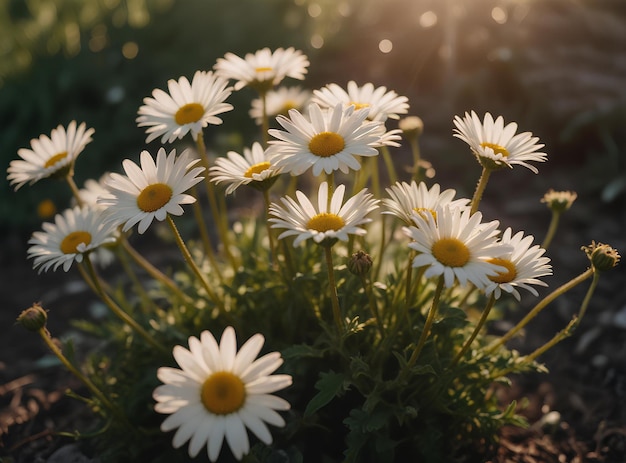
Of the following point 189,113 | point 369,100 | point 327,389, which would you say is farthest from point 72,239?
point 369,100

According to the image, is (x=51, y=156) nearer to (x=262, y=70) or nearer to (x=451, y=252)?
(x=262, y=70)

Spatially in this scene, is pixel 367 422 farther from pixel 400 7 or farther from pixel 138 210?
pixel 400 7

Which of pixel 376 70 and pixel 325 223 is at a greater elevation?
pixel 376 70

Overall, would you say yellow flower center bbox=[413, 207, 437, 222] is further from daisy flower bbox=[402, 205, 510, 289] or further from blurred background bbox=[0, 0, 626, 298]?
blurred background bbox=[0, 0, 626, 298]

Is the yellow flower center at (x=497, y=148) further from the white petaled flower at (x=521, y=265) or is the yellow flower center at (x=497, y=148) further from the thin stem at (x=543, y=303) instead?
the thin stem at (x=543, y=303)

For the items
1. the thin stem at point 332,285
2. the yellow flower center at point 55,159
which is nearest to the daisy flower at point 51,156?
the yellow flower center at point 55,159

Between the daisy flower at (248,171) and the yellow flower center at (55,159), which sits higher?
the daisy flower at (248,171)

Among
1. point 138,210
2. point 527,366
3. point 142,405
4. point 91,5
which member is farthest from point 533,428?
point 91,5
